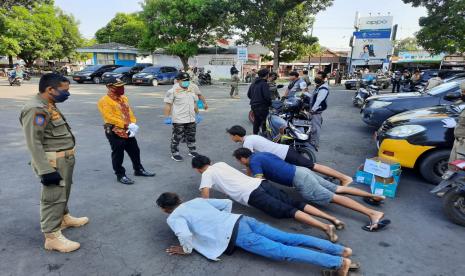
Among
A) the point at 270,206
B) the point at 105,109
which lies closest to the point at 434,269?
the point at 270,206

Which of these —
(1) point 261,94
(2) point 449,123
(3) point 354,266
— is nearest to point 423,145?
(2) point 449,123

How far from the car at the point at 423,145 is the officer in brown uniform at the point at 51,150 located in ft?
14.8

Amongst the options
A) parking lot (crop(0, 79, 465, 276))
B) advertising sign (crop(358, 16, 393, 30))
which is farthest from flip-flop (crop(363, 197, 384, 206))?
advertising sign (crop(358, 16, 393, 30))

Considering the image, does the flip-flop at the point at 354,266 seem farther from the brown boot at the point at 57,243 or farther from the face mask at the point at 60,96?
the face mask at the point at 60,96

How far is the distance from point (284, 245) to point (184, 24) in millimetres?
28652

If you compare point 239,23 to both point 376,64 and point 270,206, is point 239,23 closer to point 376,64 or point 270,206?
point 376,64

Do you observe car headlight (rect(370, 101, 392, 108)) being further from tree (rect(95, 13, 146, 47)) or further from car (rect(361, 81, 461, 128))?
tree (rect(95, 13, 146, 47))

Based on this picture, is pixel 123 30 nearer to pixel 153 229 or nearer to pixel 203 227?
pixel 153 229

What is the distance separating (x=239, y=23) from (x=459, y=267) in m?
24.8

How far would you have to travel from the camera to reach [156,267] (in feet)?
9.62

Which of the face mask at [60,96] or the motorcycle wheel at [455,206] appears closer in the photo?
the face mask at [60,96]

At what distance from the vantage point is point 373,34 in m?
26.8

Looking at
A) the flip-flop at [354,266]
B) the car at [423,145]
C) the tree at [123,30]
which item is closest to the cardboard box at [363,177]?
the car at [423,145]

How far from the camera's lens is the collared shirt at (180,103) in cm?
577
